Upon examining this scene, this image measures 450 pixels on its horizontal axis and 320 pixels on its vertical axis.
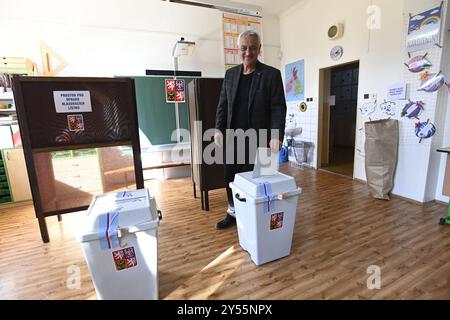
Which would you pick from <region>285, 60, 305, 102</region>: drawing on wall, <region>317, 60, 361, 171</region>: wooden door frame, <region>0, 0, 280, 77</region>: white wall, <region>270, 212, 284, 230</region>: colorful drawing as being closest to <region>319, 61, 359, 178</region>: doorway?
<region>317, 60, 361, 171</region>: wooden door frame

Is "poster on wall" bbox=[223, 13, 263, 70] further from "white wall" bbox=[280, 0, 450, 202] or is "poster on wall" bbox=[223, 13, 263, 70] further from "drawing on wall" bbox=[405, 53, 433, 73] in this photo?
"drawing on wall" bbox=[405, 53, 433, 73]

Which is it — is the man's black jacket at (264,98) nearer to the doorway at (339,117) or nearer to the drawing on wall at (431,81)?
the drawing on wall at (431,81)

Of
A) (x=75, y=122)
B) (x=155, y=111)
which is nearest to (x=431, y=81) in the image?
(x=75, y=122)

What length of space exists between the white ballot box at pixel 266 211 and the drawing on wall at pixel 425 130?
6.13 ft

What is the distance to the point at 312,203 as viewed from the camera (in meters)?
2.62

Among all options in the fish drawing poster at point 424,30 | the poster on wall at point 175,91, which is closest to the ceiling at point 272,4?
the poster on wall at point 175,91

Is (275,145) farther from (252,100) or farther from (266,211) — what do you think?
(266,211)

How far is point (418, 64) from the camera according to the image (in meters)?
2.40

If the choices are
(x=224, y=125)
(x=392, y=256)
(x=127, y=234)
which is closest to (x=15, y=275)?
(x=127, y=234)

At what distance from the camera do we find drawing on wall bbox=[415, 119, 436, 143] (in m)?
2.35

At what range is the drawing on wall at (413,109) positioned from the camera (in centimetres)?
242

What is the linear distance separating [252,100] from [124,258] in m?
1.32
